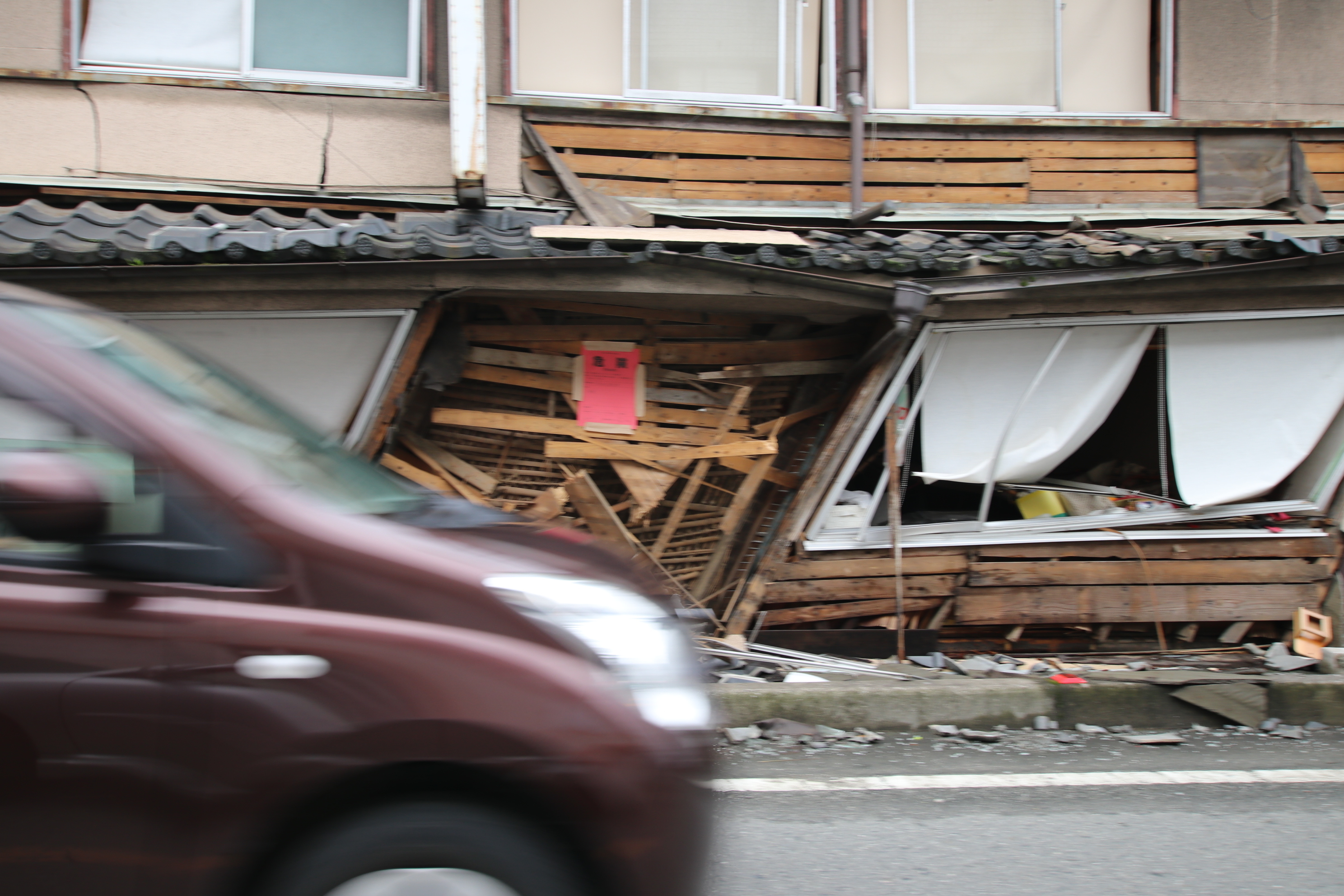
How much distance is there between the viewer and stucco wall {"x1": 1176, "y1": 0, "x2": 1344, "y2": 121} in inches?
307

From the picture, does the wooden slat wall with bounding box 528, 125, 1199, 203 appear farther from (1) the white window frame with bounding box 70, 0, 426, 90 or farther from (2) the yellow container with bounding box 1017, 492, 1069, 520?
(2) the yellow container with bounding box 1017, 492, 1069, 520

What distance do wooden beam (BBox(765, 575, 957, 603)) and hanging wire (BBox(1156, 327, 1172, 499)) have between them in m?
1.82

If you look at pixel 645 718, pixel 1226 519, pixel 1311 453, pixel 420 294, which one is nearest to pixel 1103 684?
pixel 1226 519

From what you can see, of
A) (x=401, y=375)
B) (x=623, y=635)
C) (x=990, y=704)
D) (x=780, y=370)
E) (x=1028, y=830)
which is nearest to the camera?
(x=623, y=635)

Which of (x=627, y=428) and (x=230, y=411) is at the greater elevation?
(x=230, y=411)

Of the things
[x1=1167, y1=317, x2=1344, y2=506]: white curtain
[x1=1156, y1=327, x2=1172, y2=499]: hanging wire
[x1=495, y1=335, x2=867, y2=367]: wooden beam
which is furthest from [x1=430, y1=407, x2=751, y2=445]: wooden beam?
[x1=1167, y1=317, x2=1344, y2=506]: white curtain

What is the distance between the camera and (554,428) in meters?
6.35

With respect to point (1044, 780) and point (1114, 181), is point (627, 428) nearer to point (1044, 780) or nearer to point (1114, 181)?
point (1044, 780)

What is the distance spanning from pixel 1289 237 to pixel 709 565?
447 centimetres

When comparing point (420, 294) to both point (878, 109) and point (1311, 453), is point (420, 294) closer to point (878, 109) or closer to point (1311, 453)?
point (878, 109)

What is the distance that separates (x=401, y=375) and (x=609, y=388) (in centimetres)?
137

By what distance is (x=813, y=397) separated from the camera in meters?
6.84

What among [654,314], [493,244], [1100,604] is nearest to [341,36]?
[493,244]

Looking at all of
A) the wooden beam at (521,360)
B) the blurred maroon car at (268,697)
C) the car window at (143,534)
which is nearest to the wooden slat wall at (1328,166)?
the wooden beam at (521,360)
